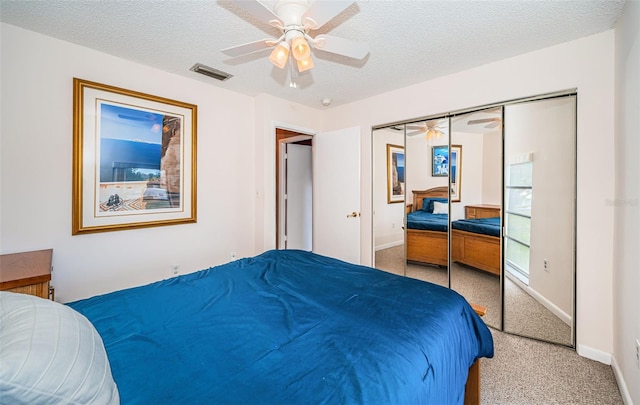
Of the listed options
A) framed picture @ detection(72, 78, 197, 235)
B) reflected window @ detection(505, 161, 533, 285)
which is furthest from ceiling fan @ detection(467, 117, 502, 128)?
framed picture @ detection(72, 78, 197, 235)

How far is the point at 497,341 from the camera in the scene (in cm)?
234

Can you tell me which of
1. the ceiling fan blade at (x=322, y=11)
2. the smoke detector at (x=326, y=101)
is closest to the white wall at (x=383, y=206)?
the smoke detector at (x=326, y=101)

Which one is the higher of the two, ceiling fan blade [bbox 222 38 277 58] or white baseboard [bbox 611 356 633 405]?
ceiling fan blade [bbox 222 38 277 58]

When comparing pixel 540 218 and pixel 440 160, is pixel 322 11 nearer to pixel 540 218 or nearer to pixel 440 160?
pixel 440 160

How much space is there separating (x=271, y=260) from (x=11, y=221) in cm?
191

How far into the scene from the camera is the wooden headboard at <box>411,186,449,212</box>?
284 cm

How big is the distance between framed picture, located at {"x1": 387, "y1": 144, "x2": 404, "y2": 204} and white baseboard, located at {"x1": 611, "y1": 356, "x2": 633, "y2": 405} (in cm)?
209

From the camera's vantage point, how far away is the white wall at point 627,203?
4.94 ft

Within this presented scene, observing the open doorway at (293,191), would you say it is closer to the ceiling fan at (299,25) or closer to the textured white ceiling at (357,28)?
the textured white ceiling at (357,28)

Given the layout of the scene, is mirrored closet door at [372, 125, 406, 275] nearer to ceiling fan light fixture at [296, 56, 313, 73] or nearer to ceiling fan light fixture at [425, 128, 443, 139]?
ceiling fan light fixture at [425, 128, 443, 139]

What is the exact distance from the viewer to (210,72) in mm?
2723

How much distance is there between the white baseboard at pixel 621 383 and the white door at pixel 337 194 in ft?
7.50

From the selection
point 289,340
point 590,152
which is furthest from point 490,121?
point 289,340

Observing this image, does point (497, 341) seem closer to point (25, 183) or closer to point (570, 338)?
point (570, 338)
